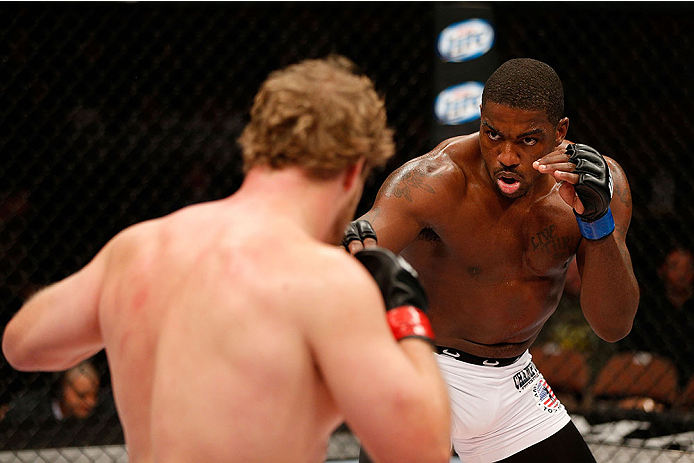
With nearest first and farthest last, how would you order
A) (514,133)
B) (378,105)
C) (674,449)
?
(378,105)
(514,133)
(674,449)

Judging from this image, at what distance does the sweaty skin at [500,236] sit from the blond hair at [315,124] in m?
0.66

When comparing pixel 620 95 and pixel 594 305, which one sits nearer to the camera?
pixel 594 305

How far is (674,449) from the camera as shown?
2.72 metres

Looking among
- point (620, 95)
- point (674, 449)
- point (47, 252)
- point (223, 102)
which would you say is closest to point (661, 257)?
point (620, 95)

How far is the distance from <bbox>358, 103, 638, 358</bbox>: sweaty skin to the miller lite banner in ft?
3.09

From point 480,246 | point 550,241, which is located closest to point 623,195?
point 550,241

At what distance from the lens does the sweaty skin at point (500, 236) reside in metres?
1.53

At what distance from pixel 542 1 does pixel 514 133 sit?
144 centimetres

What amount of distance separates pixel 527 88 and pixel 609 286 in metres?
0.42

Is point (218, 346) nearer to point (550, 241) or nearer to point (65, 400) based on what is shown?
point (550, 241)

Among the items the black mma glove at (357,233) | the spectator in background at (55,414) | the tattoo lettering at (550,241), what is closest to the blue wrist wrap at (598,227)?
the tattoo lettering at (550,241)

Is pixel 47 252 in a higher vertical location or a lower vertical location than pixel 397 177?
lower

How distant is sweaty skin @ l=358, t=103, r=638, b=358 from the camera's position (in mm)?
1531

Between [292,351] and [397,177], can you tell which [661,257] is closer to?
[397,177]
